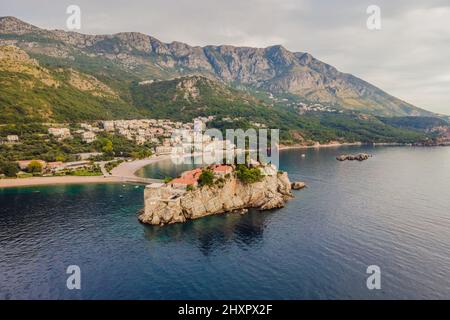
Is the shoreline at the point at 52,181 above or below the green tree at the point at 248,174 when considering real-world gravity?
below

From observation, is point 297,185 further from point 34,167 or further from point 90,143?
point 90,143

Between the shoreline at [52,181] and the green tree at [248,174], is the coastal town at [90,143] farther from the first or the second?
the green tree at [248,174]

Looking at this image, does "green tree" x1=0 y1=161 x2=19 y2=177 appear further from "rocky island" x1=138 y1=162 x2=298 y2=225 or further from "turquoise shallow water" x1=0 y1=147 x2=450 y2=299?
"rocky island" x1=138 y1=162 x2=298 y2=225

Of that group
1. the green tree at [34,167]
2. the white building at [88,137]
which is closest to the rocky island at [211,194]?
the green tree at [34,167]

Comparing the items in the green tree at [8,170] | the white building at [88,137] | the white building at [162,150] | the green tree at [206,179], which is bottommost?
the green tree at [8,170]

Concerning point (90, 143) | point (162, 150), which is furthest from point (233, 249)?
point (162, 150)
